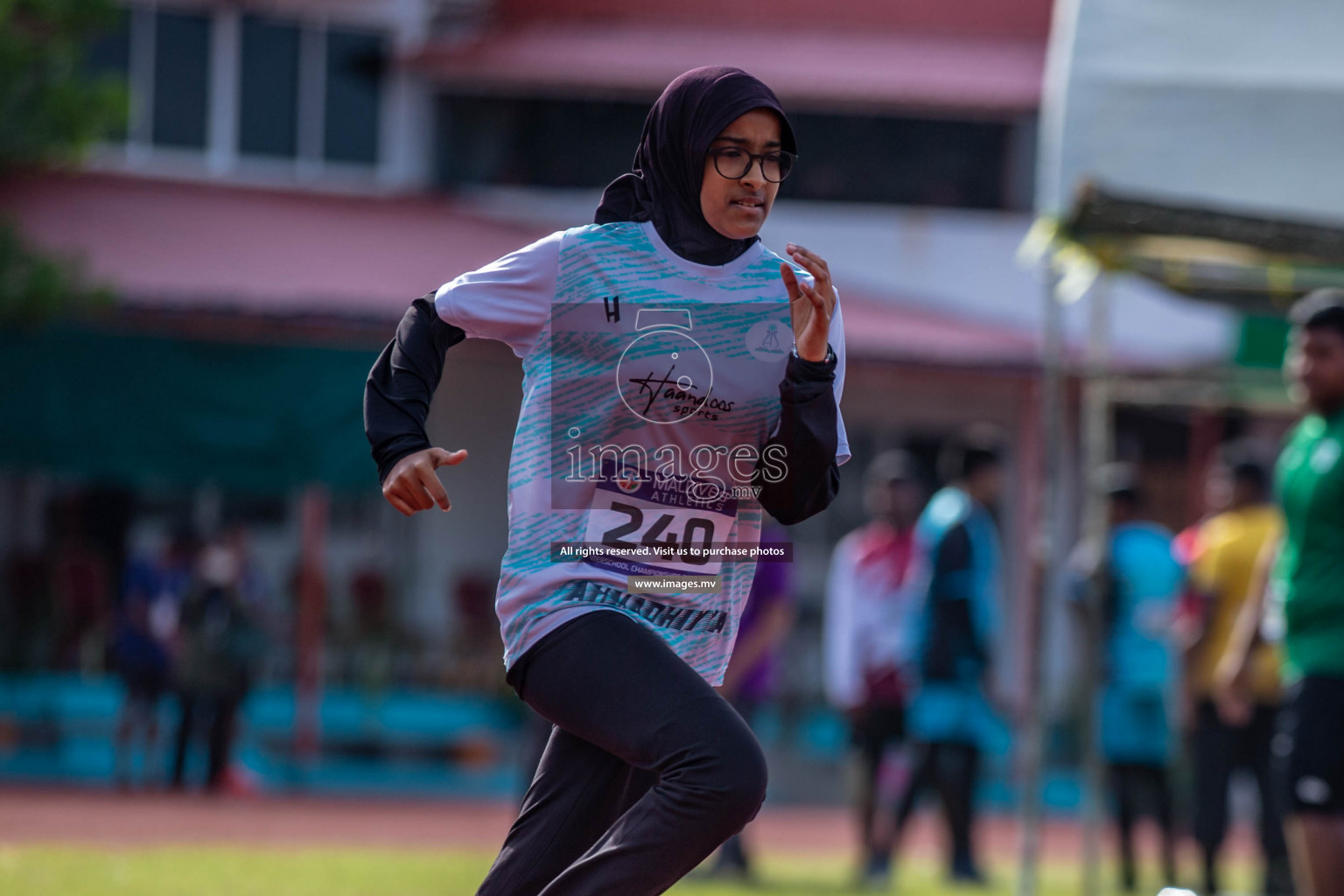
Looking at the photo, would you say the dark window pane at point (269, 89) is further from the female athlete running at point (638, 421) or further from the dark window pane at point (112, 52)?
the female athlete running at point (638, 421)

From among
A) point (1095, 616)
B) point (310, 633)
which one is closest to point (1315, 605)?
point (1095, 616)

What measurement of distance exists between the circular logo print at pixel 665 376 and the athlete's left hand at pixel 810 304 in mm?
232

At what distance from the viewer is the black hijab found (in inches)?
141

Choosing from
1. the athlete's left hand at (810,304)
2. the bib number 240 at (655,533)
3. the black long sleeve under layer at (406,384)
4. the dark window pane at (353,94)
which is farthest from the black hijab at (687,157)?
the dark window pane at (353,94)

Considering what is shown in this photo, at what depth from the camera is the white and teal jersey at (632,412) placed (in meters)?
3.62

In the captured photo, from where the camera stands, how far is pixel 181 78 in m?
20.5

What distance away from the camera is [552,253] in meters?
3.71

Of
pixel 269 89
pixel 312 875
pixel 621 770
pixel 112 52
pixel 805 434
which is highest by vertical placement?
pixel 112 52

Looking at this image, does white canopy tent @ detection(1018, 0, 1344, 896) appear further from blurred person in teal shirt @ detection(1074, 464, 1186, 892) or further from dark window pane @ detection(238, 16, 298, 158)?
dark window pane @ detection(238, 16, 298, 158)

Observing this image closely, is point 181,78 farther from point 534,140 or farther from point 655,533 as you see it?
point 655,533

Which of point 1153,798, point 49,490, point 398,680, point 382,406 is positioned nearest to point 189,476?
point 398,680

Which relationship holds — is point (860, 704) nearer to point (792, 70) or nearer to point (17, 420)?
point (17, 420)

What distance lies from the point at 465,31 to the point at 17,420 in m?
9.52

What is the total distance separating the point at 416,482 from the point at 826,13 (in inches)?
783
